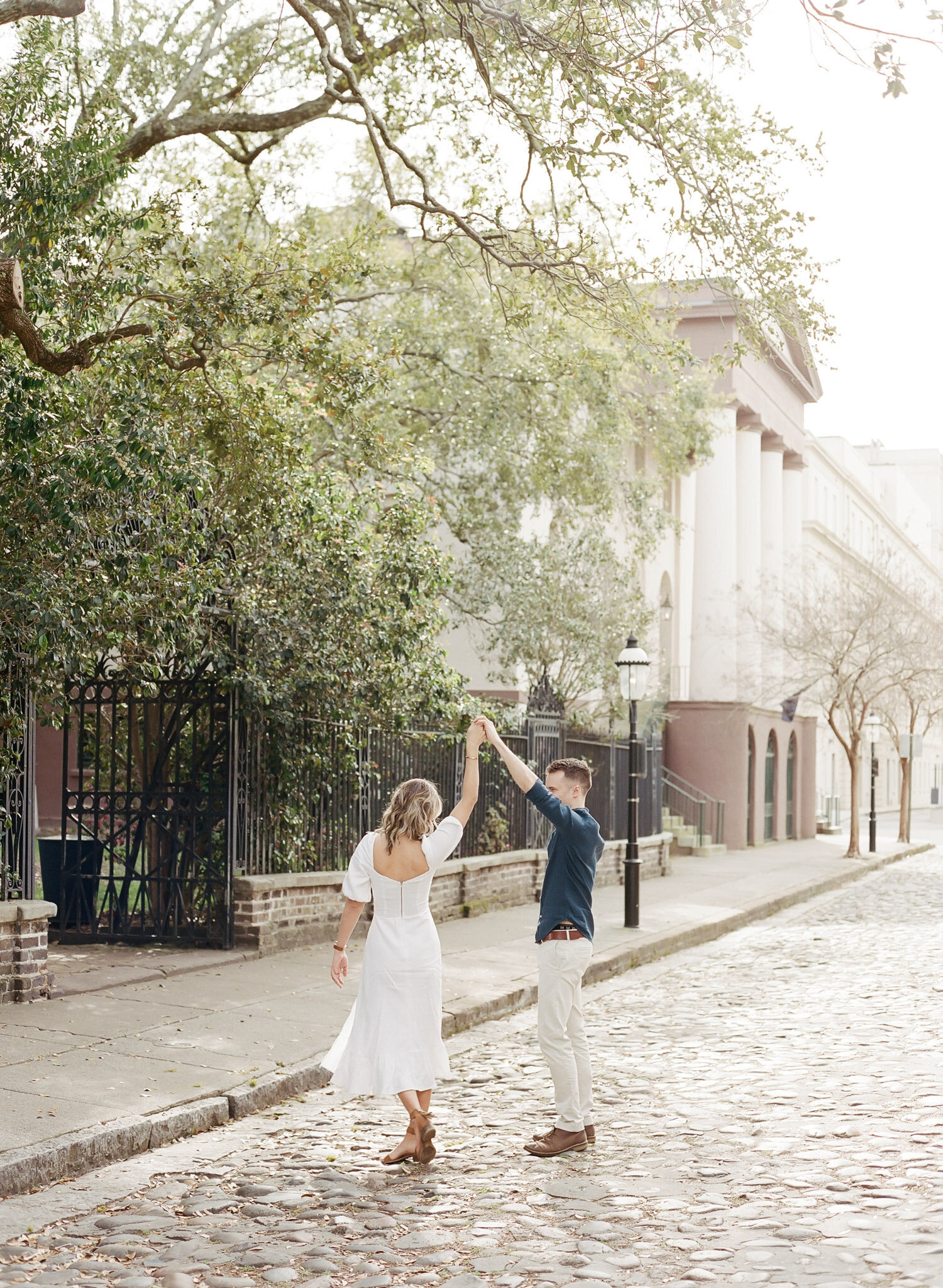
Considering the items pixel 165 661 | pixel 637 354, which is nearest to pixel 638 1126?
pixel 165 661

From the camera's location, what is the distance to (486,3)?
34.7 feet

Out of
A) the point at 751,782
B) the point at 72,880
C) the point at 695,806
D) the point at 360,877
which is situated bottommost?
the point at 695,806

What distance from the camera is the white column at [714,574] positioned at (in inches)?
1441

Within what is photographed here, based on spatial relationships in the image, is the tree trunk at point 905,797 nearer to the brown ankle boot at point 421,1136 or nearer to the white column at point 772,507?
the white column at point 772,507

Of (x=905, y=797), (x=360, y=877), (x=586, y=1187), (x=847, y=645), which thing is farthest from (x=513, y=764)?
(x=905, y=797)

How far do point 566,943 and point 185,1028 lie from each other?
344 cm

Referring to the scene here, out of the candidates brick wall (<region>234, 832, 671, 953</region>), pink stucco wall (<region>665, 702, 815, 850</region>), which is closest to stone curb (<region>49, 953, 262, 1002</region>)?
brick wall (<region>234, 832, 671, 953</region>)

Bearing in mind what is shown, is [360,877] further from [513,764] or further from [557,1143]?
[557,1143]

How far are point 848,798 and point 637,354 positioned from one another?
50.9m

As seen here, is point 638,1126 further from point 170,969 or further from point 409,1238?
point 170,969

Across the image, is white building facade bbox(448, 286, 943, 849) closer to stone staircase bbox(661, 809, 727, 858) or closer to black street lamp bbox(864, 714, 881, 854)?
stone staircase bbox(661, 809, 727, 858)

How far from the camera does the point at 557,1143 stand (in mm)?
6285

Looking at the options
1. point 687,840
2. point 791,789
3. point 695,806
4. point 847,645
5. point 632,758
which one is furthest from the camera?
point 791,789

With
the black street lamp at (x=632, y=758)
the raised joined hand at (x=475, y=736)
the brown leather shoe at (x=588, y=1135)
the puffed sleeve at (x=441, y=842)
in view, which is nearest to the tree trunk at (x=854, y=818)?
the black street lamp at (x=632, y=758)
